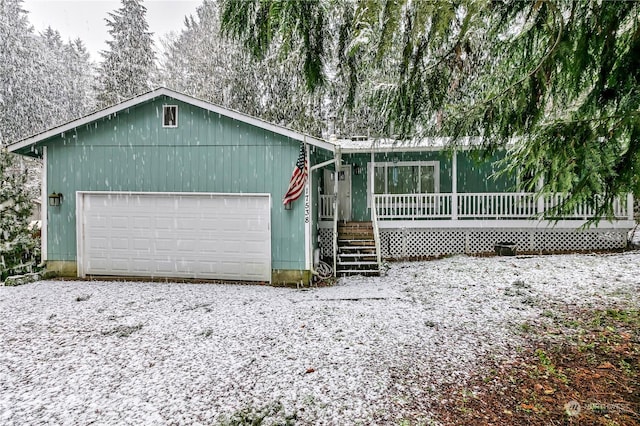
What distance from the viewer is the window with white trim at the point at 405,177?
12.6 m

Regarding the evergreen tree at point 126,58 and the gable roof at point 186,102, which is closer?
the gable roof at point 186,102

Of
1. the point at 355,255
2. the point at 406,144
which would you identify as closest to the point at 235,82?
the point at 406,144

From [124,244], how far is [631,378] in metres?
9.63

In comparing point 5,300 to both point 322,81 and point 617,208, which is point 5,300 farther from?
point 617,208

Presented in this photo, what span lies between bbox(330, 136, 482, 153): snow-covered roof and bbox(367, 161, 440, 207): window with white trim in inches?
38.5

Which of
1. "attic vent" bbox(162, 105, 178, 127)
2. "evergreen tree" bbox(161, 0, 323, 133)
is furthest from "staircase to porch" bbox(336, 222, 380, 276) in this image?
Result: "evergreen tree" bbox(161, 0, 323, 133)

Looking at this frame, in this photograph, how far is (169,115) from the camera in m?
8.82

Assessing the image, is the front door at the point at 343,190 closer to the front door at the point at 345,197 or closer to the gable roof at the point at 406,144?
the front door at the point at 345,197

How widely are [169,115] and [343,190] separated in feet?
19.8

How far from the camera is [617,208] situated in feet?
35.9

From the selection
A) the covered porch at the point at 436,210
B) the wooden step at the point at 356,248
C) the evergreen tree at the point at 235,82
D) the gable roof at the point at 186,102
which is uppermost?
the evergreen tree at the point at 235,82

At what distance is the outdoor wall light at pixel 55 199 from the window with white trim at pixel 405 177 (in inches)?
342

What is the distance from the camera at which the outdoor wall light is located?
29.5 ft

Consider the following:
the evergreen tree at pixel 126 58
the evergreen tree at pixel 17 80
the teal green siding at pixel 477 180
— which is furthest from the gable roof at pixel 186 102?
the evergreen tree at pixel 17 80
